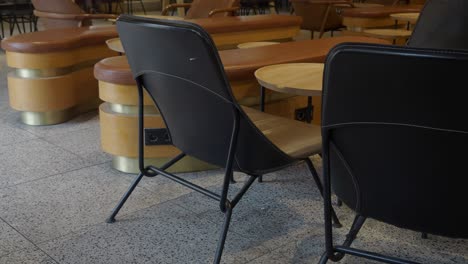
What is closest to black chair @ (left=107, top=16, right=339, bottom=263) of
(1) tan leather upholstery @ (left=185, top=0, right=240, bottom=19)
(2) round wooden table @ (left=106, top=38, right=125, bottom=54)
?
(2) round wooden table @ (left=106, top=38, right=125, bottom=54)

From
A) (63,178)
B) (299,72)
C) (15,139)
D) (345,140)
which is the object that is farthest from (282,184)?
(15,139)

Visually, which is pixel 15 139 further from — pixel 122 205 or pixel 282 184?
pixel 282 184

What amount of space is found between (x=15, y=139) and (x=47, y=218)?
123 centimetres

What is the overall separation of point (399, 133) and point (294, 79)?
926mm

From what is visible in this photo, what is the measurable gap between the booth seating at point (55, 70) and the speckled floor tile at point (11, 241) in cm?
Result: 151

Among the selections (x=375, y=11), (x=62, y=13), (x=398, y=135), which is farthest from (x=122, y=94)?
(x=375, y=11)

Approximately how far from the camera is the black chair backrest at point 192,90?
5.68 ft

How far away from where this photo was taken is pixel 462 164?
1309 millimetres

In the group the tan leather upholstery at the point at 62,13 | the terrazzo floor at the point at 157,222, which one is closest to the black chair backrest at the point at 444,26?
the terrazzo floor at the point at 157,222

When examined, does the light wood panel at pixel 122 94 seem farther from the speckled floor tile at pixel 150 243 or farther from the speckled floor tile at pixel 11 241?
the speckled floor tile at pixel 11 241

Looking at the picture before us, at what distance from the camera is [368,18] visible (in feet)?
19.4

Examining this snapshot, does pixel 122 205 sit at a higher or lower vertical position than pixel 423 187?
lower

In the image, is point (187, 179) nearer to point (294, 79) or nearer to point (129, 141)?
point (129, 141)

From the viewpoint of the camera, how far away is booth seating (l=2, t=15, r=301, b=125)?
3.63 meters
